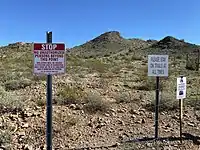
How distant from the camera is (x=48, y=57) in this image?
6176 mm

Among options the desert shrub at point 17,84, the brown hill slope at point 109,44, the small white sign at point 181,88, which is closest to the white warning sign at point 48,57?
the small white sign at point 181,88

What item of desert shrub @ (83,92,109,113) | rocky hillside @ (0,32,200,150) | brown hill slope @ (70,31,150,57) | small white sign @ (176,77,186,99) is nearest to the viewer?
rocky hillside @ (0,32,200,150)

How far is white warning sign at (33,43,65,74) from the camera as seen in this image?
241 inches

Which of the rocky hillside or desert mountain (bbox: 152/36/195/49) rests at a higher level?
desert mountain (bbox: 152/36/195/49)

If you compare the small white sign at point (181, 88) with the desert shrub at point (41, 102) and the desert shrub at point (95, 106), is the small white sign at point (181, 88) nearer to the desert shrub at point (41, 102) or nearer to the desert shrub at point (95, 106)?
Answer: the desert shrub at point (95, 106)

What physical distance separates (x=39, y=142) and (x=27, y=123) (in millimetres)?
996

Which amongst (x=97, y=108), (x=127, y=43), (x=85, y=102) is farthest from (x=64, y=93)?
(x=127, y=43)

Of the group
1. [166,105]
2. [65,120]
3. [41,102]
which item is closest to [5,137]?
[65,120]

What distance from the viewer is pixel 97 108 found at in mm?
9961

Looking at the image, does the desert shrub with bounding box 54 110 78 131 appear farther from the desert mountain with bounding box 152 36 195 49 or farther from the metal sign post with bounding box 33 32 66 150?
the desert mountain with bounding box 152 36 195 49

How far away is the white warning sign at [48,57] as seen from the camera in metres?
6.12

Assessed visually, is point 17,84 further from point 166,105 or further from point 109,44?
point 109,44

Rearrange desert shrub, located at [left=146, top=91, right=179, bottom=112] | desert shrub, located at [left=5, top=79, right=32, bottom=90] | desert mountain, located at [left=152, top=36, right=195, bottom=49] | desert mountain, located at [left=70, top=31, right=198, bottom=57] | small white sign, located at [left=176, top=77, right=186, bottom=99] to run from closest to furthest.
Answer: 1. small white sign, located at [left=176, top=77, right=186, bottom=99]
2. desert shrub, located at [left=146, top=91, right=179, bottom=112]
3. desert shrub, located at [left=5, top=79, right=32, bottom=90]
4. desert mountain, located at [left=152, top=36, right=195, bottom=49]
5. desert mountain, located at [left=70, top=31, right=198, bottom=57]

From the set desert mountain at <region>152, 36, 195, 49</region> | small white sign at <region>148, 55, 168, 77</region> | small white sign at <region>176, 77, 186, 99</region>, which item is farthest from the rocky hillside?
desert mountain at <region>152, 36, 195, 49</region>
